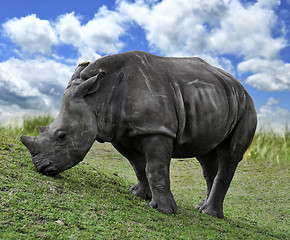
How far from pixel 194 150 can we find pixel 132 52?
6.36ft

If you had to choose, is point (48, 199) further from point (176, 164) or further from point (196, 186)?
point (176, 164)

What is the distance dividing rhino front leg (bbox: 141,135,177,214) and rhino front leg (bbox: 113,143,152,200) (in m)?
0.75

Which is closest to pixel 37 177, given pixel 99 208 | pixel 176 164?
pixel 99 208

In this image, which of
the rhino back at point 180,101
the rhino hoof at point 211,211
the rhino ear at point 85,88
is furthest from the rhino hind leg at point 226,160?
the rhino ear at point 85,88

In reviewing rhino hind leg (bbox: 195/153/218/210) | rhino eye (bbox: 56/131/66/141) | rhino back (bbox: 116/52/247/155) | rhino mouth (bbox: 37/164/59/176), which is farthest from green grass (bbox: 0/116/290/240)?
rhino back (bbox: 116/52/247/155)

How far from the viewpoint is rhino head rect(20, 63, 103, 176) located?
5305 mm

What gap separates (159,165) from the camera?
5.20 m

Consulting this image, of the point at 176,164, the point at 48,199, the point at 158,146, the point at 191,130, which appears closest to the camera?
the point at 48,199

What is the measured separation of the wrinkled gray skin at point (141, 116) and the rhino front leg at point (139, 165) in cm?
2

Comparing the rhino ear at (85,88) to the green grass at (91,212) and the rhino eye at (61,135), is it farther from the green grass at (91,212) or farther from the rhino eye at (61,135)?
the green grass at (91,212)

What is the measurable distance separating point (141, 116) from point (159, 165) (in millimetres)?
763

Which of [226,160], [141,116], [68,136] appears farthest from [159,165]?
[226,160]

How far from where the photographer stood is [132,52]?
5.89 m

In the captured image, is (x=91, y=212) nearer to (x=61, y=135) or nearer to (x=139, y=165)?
(x=61, y=135)
